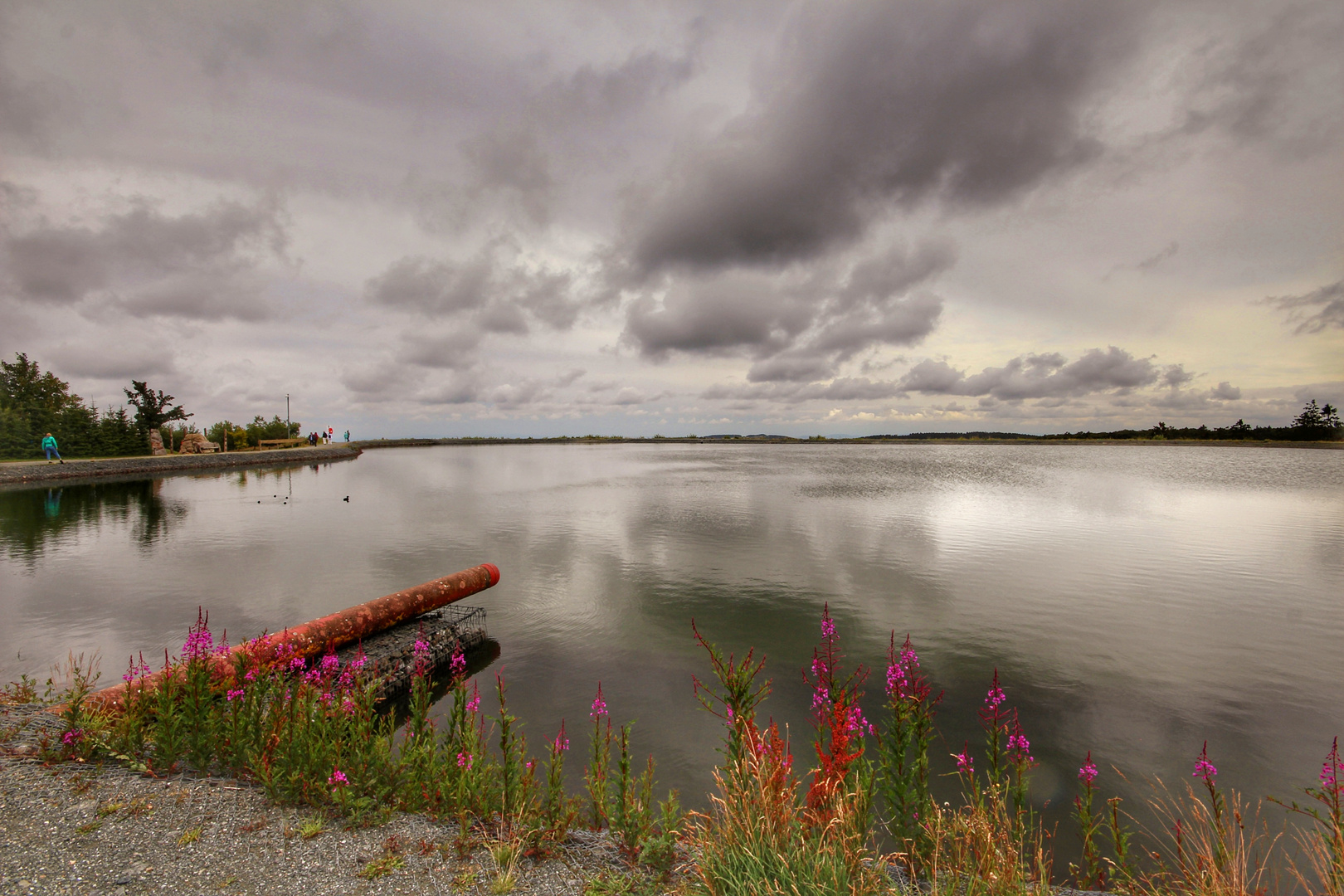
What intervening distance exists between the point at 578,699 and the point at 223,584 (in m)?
16.6

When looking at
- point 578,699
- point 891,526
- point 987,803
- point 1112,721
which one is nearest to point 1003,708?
point 1112,721

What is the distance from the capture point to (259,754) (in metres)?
5.93

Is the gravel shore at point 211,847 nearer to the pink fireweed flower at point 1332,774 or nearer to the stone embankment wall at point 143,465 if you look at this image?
the pink fireweed flower at point 1332,774

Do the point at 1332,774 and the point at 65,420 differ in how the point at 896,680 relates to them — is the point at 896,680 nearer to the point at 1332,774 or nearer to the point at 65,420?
the point at 1332,774

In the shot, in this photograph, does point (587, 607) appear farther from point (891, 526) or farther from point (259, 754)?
point (891, 526)

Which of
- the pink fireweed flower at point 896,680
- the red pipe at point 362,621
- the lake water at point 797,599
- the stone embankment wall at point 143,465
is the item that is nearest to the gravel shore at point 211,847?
the red pipe at point 362,621

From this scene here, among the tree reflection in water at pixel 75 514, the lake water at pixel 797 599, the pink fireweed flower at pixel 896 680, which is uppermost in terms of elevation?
the pink fireweed flower at pixel 896 680

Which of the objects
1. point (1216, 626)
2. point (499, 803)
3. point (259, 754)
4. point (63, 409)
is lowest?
point (1216, 626)

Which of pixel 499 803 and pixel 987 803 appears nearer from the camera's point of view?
pixel 499 803

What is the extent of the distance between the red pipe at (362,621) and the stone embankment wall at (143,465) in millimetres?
61217

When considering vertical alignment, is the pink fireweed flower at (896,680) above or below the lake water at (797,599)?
above

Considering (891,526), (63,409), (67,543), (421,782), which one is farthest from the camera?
(63,409)

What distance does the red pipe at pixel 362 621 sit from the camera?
8.86 meters

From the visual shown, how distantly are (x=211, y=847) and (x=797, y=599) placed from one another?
1628 cm
